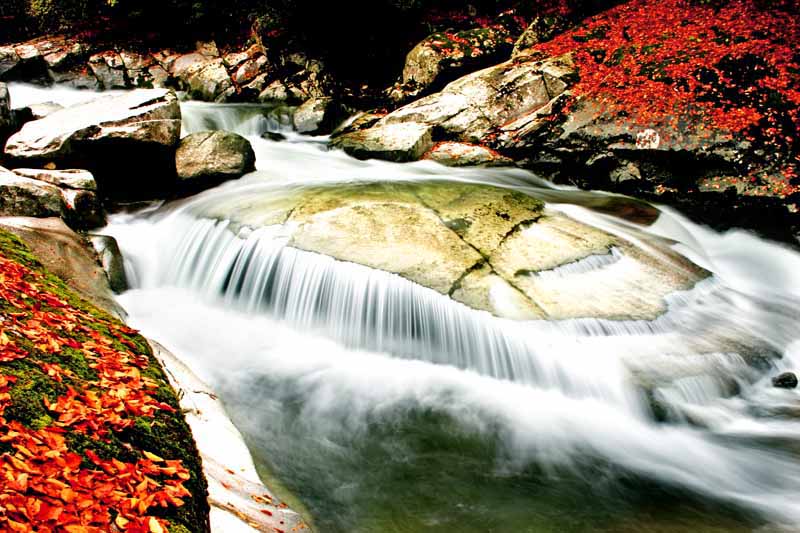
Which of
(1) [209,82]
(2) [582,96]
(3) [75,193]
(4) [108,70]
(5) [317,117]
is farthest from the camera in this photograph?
(4) [108,70]

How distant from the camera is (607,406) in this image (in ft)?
16.3

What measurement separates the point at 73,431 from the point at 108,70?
62.3 feet

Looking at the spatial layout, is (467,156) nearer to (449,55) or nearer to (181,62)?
(449,55)

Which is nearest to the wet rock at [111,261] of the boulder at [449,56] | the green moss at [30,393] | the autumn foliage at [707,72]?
the green moss at [30,393]

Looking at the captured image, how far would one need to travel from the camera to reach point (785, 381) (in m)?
5.25

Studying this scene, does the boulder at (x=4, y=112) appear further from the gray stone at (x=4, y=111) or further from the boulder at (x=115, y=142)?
the boulder at (x=115, y=142)

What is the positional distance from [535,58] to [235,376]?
11363mm

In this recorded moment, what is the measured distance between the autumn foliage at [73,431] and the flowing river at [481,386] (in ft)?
6.18

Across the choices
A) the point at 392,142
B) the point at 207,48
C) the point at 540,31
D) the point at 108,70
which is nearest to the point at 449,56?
the point at 540,31

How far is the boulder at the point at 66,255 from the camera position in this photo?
4.67m

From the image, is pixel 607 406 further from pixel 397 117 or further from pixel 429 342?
pixel 397 117

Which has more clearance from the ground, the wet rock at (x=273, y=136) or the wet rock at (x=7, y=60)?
the wet rock at (x=7, y=60)

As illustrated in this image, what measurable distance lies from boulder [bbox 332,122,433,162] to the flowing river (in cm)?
379

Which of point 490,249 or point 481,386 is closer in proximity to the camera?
point 481,386
